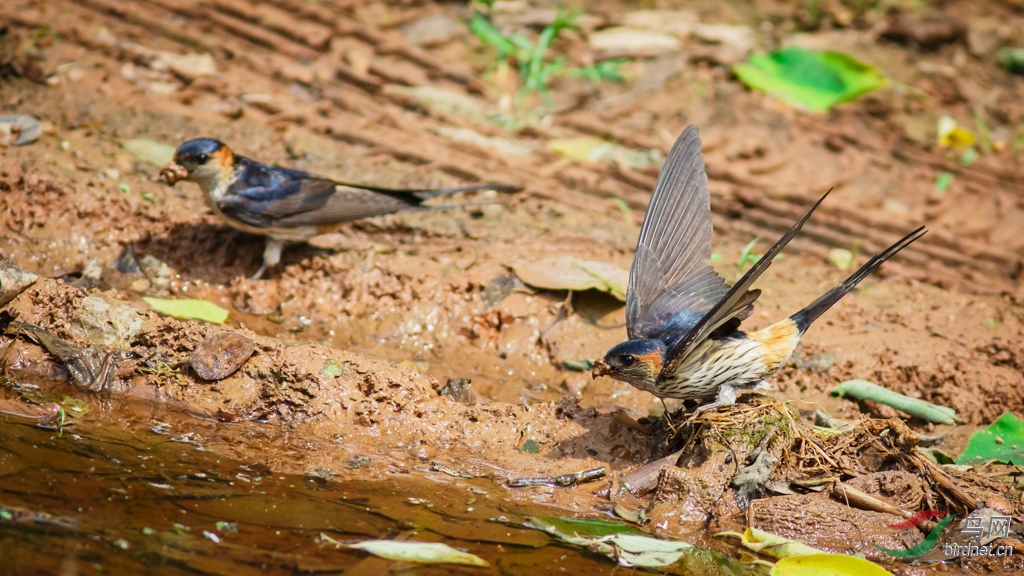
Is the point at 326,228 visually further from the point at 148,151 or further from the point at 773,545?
the point at 773,545


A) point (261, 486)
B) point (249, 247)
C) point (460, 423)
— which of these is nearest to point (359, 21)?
point (249, 247)

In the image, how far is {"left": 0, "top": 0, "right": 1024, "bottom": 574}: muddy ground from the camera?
4.31m

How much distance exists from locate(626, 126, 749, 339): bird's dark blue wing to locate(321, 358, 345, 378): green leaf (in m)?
1.50

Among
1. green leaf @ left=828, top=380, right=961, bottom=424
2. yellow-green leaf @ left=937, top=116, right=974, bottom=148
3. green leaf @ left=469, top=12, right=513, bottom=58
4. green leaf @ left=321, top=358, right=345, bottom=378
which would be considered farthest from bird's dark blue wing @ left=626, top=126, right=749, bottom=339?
yellow-green leaf @ left=937, top=116, right=974, bottom=148

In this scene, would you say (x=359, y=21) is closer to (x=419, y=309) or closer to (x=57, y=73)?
(x=57, y=73)

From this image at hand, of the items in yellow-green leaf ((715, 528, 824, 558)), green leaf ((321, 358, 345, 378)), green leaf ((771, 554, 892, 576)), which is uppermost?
green leaf ((321, 358, 345, 378))

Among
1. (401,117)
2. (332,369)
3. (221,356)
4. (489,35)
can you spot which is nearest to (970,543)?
(332,369)

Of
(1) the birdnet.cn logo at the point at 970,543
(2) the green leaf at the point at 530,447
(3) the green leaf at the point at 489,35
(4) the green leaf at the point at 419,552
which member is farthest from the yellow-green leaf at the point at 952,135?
(4) the green leaf at the point at 419,552

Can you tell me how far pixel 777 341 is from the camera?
450 cm

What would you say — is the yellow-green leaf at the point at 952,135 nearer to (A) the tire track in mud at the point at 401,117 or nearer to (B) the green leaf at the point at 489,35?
(A) the tire track in mud at the point at 401,117

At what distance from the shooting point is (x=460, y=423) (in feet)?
14.4

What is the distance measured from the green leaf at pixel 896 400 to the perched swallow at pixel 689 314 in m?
0.74

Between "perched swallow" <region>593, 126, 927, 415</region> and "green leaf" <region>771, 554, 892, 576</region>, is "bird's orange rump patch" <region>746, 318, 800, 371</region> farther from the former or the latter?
"green leaf" <region>771, 554, 892, 576</region>

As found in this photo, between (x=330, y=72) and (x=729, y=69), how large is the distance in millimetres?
3663
